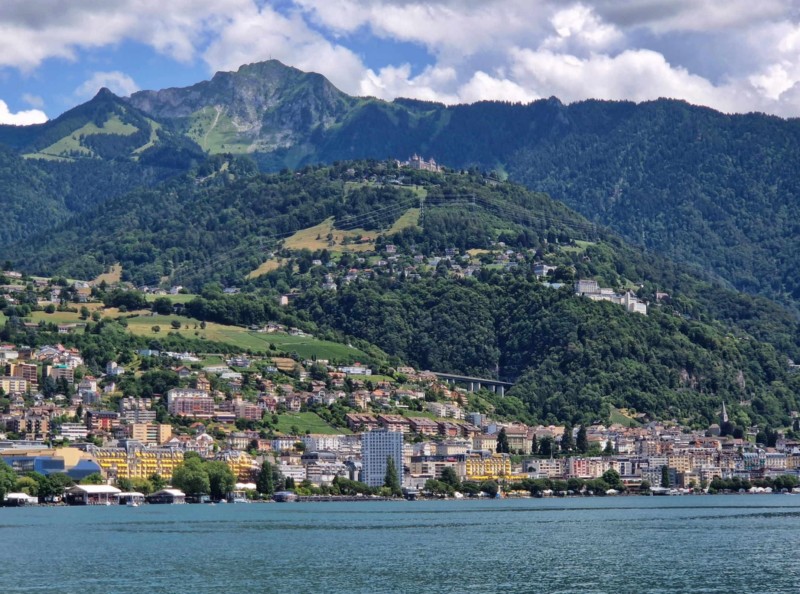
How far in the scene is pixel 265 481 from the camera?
504 feet

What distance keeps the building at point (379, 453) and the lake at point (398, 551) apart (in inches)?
1553

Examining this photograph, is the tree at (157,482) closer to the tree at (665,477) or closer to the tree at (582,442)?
the tree at (582,442)

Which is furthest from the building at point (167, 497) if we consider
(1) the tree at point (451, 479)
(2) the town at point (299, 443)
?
(1) the tree at point (451, 479)

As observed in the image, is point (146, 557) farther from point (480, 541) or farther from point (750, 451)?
point (750, 451)

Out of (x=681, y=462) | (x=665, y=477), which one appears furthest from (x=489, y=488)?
(x=681, y=462)

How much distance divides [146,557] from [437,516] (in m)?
45.4

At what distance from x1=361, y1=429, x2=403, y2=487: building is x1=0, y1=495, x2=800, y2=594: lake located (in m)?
39.4

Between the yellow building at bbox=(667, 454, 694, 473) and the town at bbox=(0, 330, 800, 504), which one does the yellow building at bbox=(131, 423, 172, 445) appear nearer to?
the town at bbox=(0, 330, 800, 504)

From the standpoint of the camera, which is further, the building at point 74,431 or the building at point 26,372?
the building at point 26,372

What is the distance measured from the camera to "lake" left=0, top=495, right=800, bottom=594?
68.6m

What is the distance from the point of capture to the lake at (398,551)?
68.6 meters

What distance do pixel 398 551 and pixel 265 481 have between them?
229ft

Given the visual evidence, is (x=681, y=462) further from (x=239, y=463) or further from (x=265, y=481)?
(x=265, y=481)

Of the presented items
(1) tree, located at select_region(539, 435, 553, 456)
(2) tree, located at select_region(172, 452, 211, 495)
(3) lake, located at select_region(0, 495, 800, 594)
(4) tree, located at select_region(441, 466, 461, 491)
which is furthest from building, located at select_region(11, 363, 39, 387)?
(3) lake, located at select_region(0, 495, 800, 594)
